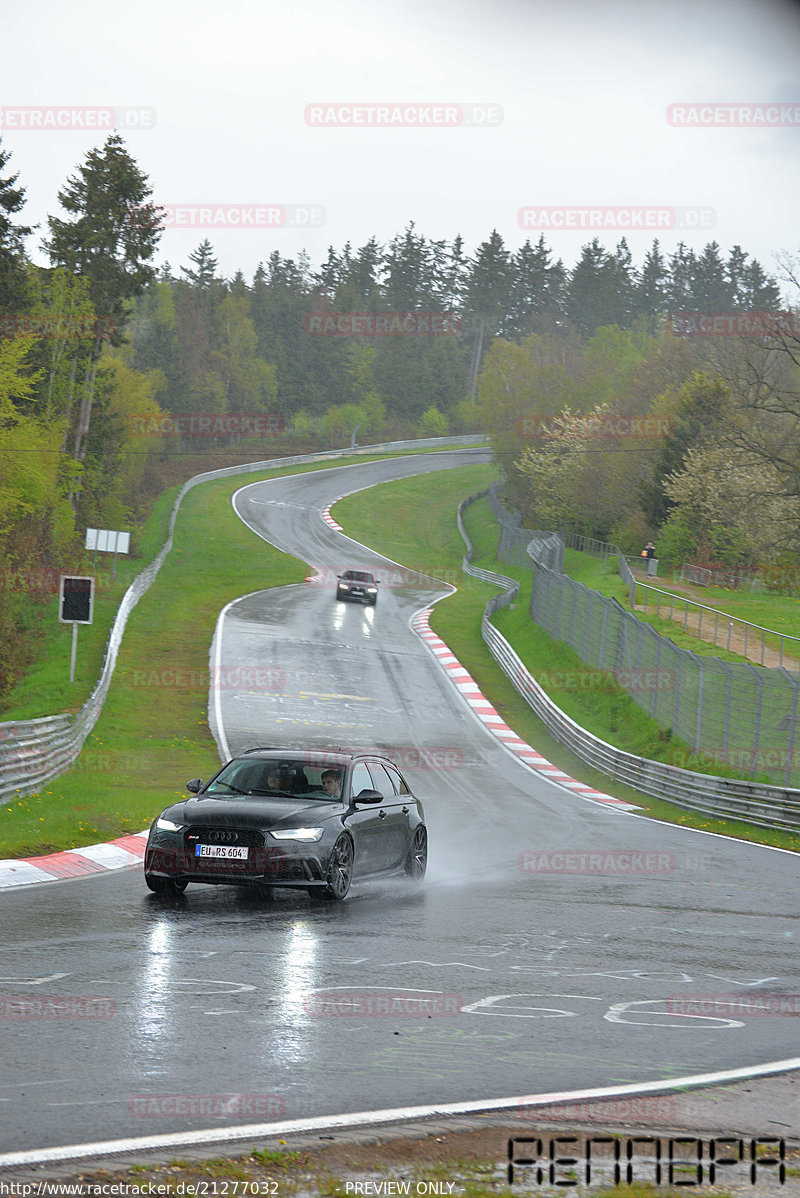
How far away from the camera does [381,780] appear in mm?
13891

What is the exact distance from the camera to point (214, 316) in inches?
5679

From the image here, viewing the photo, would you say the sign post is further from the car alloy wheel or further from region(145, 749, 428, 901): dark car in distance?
the car alloy wheel

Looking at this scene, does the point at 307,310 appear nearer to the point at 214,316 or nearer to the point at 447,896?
the point at 214,316

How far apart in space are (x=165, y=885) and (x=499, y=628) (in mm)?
37504

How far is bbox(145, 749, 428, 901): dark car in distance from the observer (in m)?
11.5

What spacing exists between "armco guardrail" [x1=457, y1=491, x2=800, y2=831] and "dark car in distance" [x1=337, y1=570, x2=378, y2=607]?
638 inches

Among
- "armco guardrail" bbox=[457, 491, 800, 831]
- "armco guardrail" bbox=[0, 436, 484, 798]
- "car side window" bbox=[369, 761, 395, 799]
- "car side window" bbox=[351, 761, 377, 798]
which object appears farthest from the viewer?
"armco guardrail" bbox=[457, 491, 800, 831]

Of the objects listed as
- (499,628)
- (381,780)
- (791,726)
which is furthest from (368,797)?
(499,628)

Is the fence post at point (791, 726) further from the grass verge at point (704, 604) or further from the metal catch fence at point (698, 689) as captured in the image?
the grass verge at point (704, 604)

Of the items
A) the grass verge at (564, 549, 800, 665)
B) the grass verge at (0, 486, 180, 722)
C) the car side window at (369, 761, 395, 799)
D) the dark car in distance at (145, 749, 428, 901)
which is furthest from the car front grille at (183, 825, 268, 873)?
the grass verge at (564, 549, 800, 665)

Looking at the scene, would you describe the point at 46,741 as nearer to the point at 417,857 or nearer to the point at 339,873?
the point at 417,857

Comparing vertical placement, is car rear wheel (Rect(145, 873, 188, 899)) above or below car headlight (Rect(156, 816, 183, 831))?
below

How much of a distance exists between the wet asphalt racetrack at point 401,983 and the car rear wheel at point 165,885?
0.75ft

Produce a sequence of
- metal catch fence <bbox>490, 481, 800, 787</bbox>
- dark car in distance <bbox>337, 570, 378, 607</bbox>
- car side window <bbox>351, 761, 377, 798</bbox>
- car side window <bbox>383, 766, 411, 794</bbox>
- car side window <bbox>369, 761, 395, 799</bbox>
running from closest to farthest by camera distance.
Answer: car side window <bbox>351, 761, 377, 798</bbox> → car side window <bbox>369, 761, 395, 799</bbox> → car side window <bbox>383, 766, 411, 794</bbox> → metal catch fence <bbox>490, 481, 800, 787</bbox> → dark car in distance <bbox>337, 570, 378, 607</bbox>
